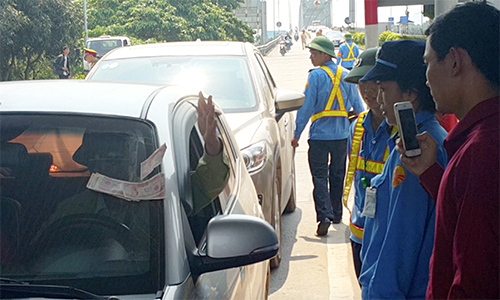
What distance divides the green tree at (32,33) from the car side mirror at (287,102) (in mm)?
24322

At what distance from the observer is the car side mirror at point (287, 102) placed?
22.4ft

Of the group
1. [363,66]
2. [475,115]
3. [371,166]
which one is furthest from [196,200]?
[363,66]

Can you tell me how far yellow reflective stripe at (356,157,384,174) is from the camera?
3.38 metres

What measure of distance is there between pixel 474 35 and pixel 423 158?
1.80ft

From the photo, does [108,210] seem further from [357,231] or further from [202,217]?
[357,231]

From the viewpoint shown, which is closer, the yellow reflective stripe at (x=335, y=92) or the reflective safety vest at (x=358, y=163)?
the reflective safety vest at (x=358, y=163)

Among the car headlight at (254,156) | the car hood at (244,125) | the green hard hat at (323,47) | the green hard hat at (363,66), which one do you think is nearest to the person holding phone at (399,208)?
the green hard hat at (363,66)

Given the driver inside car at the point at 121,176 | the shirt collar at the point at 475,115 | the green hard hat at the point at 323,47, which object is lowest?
the driver inside car at the point at 121,176

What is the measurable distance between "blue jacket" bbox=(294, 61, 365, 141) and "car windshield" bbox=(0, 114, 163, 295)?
434 centimetres

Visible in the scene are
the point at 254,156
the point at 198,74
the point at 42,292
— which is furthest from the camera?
the point at 198,74

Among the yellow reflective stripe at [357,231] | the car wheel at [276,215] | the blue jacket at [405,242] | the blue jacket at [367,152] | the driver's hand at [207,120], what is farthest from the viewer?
the car wheel at [276,215]

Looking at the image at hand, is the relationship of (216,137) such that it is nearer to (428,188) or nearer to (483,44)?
(428,188)

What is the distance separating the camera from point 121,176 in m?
2.70

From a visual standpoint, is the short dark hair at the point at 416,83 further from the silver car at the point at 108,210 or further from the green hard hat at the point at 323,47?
the green hard hat at the point at 323,47
